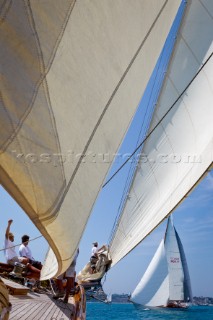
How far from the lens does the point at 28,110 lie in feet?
7.34

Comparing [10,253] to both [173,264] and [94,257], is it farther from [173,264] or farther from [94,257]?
[173,264]

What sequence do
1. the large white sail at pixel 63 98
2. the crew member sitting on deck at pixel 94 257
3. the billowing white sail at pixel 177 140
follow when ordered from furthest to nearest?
1. the crew member sitting on deck at pixel 94 257
2. the billowing white sail at pixel 177 140
3. the large white sail at pixel 63 98

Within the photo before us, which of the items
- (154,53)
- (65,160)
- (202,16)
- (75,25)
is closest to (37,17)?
(75,25)

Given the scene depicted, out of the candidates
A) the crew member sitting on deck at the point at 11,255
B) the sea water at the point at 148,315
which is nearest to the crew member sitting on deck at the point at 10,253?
the crew member sitting on deck at the point at 11,255

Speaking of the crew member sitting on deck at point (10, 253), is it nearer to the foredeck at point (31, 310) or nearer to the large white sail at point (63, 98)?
the foredeck at point (31, 310)

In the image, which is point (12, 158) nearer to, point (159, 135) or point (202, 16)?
point (159, 135)

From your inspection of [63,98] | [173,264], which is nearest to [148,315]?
[173,264]

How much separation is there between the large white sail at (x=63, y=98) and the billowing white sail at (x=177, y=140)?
11.9ft

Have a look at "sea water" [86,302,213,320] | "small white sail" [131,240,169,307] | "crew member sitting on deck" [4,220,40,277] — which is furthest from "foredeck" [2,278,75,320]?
"small white sail" [131,240,169,307]

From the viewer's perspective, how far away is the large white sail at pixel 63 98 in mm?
2098

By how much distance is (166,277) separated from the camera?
52.8 m

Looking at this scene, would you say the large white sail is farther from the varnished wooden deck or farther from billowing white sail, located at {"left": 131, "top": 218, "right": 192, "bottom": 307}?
billowing white sail, located at {"left": 131, "top": 218, "right": 192, "bottom": 307}

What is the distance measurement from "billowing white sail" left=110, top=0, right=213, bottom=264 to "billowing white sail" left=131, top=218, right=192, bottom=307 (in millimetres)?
42165

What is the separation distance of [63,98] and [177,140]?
Answer: 289 inches
